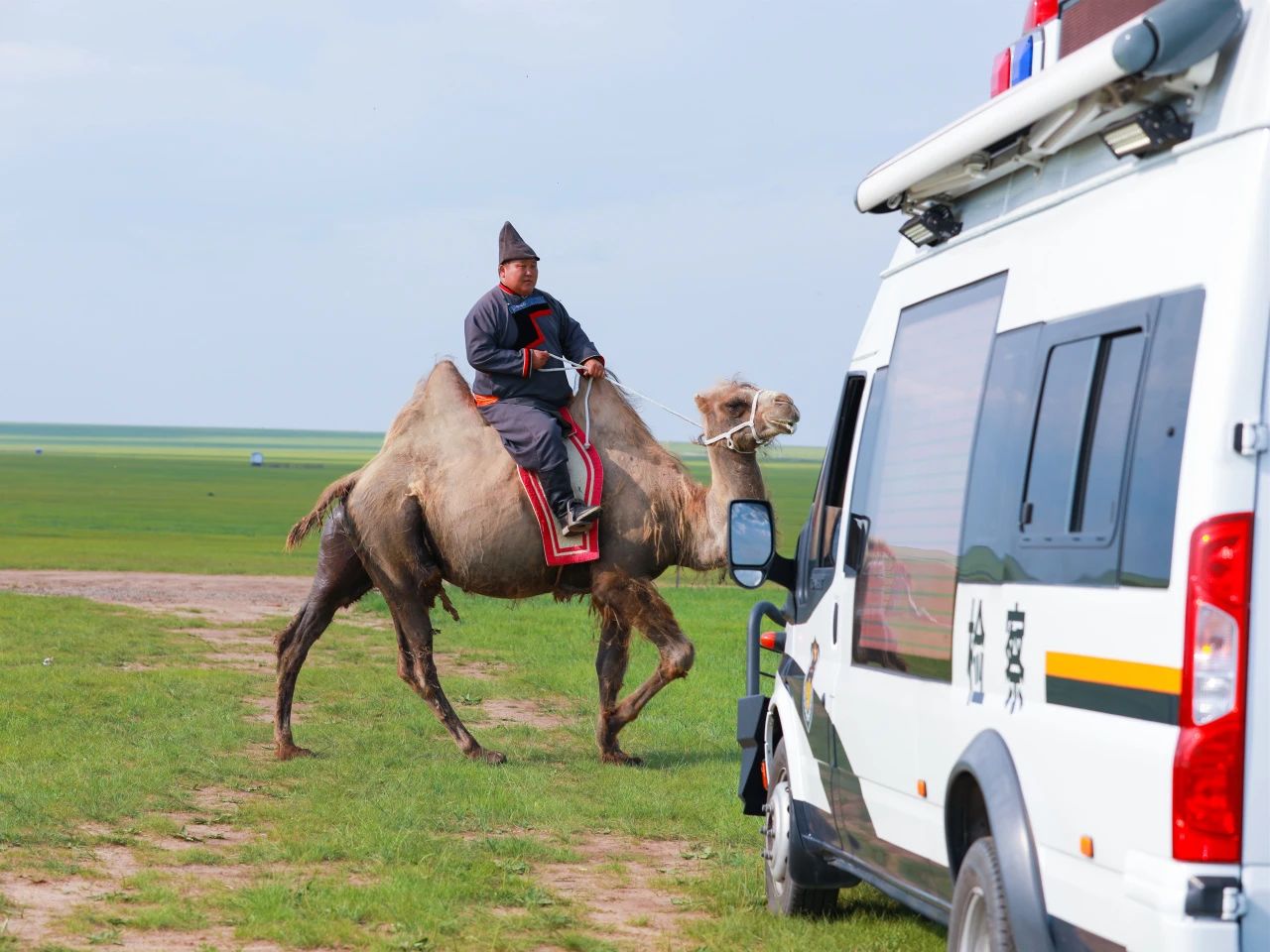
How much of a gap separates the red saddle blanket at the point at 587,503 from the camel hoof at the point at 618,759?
4.04ft

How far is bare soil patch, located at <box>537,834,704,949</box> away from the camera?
732 cm

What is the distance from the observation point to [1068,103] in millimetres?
4562

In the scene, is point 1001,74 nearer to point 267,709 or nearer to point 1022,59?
point 1022,59

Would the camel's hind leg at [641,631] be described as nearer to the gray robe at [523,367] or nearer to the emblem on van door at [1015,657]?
the gray robe at [523,367]

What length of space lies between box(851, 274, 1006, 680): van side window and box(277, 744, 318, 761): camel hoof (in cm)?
652

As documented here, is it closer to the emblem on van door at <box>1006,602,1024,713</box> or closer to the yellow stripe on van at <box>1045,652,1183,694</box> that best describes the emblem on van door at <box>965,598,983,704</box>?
the emblem on van door at <box>1006,602,1024,713</box>

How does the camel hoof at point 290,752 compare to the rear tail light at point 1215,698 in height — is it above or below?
below

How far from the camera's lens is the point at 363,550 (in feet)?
42.5

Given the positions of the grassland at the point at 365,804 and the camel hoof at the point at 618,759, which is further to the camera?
the camel hoof at the point at 618,759

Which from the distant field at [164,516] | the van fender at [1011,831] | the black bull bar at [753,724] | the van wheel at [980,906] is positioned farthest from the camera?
the distant field at [164,516]

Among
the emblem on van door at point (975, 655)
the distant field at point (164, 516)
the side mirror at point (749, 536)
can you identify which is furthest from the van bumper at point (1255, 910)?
the distant field at point (164, 516)

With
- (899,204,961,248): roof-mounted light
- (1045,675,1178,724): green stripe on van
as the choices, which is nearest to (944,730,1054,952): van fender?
(1045,675,1178,724): green stripe on van

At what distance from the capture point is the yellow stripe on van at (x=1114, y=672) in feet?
12.6

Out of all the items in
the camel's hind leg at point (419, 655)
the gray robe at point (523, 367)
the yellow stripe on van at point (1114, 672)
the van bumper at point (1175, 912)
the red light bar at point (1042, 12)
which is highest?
the red light bar at point (1042, 12)
